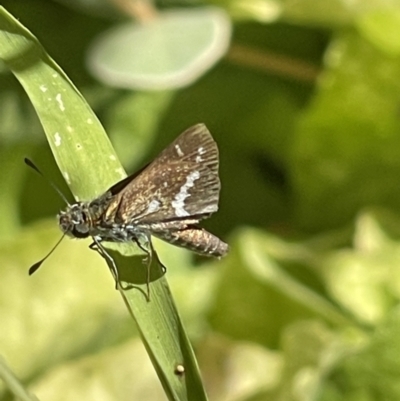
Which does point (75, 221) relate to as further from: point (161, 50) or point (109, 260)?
point (161, 50)

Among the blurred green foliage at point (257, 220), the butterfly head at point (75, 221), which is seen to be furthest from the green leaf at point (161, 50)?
the butterfly head at point (75, 221)

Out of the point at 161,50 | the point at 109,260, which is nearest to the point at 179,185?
the point at 109,260

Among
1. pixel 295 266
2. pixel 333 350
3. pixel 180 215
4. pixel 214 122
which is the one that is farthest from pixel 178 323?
pixel 214 122

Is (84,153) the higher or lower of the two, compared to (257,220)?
higher

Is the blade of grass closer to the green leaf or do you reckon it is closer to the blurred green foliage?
the blurred green foliage

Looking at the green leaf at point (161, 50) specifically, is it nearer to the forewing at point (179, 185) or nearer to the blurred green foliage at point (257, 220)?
the blurred green foliage at point (257, 220)

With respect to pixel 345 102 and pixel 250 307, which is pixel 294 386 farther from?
pixel 345 102

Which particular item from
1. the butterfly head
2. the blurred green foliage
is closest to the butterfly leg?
the butterfly head
